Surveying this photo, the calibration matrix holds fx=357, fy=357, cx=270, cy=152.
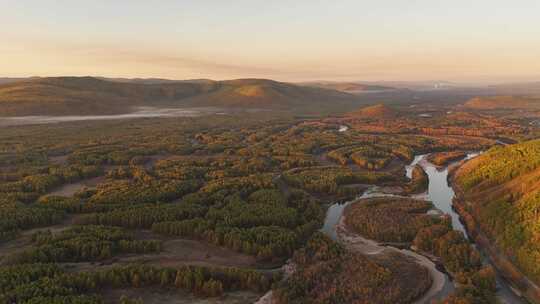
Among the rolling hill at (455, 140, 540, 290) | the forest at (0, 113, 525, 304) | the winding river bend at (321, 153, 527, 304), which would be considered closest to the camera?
the winding river bend at (321, 153, 527, 304)

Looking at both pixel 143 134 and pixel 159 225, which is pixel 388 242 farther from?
pixel 143 134

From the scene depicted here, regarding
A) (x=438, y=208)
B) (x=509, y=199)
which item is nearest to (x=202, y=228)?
(x=438, y=208)

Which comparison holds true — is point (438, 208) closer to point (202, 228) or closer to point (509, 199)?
point (509, 199)

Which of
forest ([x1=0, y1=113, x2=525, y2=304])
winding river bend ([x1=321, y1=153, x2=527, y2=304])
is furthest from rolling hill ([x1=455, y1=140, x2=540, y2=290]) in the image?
forest ([x1=0, y1=113, x2=525, y2=304])

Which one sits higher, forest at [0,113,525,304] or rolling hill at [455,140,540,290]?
rolling hill at [455,140,540,290]

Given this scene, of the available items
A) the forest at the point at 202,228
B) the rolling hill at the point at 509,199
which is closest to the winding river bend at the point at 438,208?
the forest at the point at 202,228

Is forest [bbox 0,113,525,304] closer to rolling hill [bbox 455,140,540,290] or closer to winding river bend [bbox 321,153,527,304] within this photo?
winding river bend [bbox 321,153,527,304]

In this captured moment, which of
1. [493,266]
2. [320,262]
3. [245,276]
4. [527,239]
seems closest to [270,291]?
[245,276]

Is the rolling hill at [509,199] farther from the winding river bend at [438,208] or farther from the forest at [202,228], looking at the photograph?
the forest at [202,228]

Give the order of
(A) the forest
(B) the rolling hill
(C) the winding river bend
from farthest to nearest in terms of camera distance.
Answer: (B) the rolling hill → (A) the forest → (C) the winding river bend
